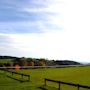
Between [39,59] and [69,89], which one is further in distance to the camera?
[39,59]

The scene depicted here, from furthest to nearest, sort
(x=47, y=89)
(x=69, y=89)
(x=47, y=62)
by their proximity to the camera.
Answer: (x=47, y=62)
(x=69, y=89)
(x=47, y=89)

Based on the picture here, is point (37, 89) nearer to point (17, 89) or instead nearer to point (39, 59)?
point (17, 89)

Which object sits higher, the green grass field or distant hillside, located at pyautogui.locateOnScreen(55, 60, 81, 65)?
distant hillside, located at pyautogui.locateOnScreen(55, 60, 81, 65)

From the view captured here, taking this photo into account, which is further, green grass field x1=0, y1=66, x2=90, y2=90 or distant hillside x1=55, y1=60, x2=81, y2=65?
distant hillside x1=55, y1=60, x2=81, y2=65

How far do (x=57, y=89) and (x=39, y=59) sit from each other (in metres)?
57.5

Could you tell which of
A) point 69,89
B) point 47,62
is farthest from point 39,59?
point 69,89

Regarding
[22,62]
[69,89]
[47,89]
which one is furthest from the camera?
[22,62]

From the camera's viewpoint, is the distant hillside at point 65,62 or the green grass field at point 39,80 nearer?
the green grass field at point 39,80

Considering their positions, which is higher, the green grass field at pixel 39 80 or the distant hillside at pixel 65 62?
the distant hillside at pixel 65 62

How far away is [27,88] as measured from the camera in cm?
2930

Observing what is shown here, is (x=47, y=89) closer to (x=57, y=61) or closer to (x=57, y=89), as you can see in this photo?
(x=57, y=89)

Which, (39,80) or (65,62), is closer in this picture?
(39,80)

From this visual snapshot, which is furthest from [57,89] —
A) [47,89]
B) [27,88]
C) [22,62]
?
[22,62]

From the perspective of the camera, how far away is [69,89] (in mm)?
30547
